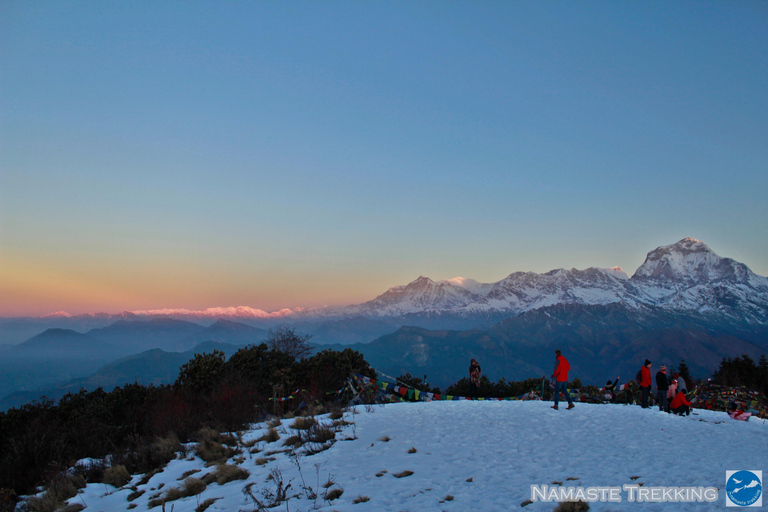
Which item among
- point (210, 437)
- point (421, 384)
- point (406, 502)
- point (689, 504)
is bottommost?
point (421, 384)

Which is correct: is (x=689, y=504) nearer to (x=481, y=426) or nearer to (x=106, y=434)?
(x=481, y=426)

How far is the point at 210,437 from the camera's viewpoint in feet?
39.9

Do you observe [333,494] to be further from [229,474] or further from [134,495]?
[134,495]

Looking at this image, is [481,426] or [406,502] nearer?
[406,502]

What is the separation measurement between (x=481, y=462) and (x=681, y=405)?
1090 centimetres

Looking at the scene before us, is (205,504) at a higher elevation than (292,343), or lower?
higher

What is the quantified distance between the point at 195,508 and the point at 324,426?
4.85m

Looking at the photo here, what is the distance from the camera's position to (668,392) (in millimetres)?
16391

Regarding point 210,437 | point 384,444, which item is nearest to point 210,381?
point 210,437

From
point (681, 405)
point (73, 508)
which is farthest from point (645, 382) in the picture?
point (73, 508)

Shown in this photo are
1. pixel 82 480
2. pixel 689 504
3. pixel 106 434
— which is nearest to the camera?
pixel 689 504

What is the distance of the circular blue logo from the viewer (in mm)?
6492

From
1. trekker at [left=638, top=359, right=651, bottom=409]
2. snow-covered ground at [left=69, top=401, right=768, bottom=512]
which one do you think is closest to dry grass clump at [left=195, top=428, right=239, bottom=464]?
snow-covered ground at [left=69, top=401, right=768, bottom=512]

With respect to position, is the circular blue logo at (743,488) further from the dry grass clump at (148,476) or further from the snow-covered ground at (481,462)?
the dry grass clump at (148,476)
